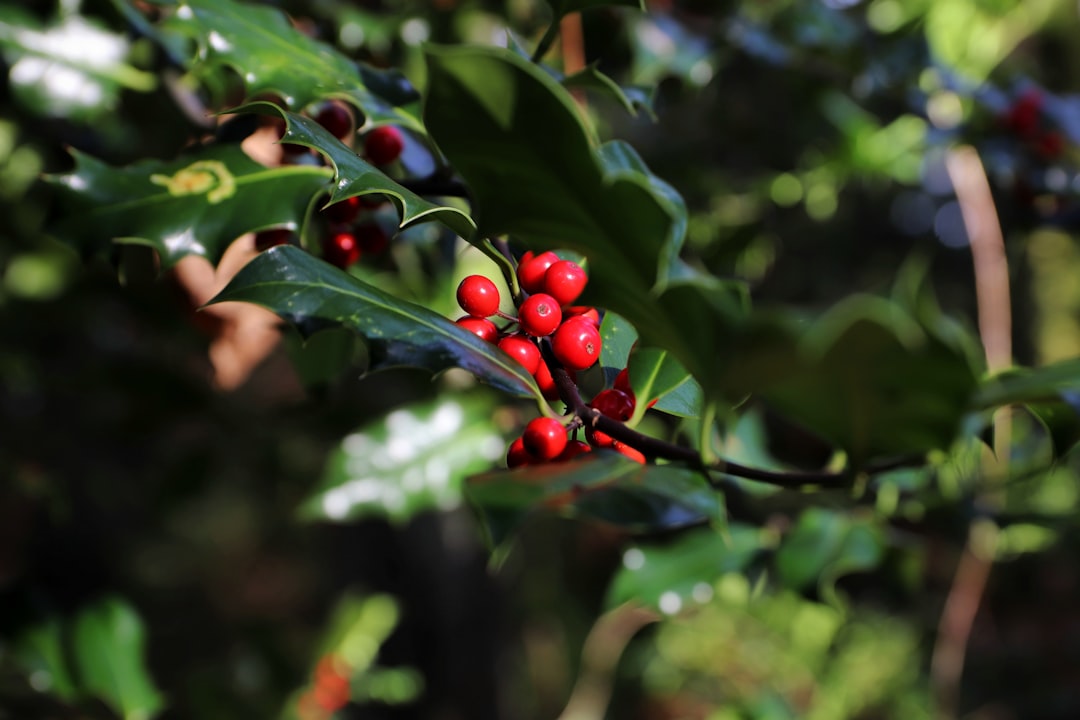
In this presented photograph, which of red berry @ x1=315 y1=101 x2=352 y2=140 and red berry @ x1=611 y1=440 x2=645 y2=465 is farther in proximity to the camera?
red berry @ x1=315 y1=101 x2=352 y2=140

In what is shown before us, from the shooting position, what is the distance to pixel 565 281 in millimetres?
454

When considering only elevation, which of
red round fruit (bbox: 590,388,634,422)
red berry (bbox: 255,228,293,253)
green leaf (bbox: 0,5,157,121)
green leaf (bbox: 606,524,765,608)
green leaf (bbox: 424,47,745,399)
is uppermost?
green leaf (bbox: 424,47,745,399)

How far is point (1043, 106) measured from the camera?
1.25m

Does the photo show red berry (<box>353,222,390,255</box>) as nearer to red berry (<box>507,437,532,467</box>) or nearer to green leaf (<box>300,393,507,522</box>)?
red berry (<box>507,437,532,467</box>)

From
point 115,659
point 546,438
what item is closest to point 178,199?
point 546,438

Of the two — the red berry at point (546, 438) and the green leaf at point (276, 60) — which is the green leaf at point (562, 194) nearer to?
the red berry at point (546, 438)

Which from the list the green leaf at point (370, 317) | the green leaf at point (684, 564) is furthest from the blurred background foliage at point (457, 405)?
the green leaf at point (370, 317)

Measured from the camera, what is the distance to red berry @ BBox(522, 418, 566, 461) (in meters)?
0.43

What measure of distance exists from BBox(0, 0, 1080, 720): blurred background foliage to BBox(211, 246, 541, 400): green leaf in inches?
4.1

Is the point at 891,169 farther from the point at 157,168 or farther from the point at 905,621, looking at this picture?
the point at 905,621

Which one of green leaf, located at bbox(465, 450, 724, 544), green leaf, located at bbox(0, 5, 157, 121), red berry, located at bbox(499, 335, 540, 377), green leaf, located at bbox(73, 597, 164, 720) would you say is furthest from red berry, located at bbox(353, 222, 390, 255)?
green leaf, located at bbox(73, 597, 164, 720)

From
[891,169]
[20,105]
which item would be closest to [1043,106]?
[891,169]

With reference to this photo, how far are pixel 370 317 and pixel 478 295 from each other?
7cm

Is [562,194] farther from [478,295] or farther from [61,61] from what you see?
[61,61]
